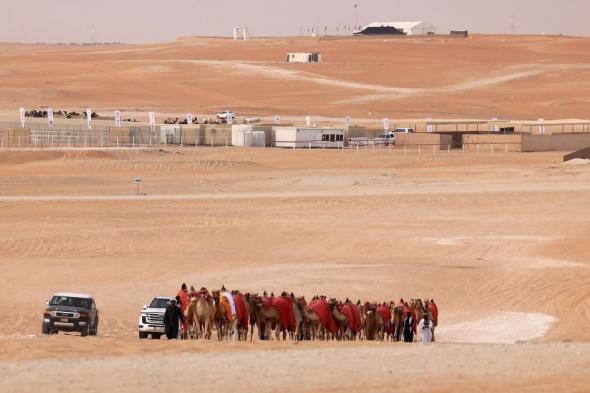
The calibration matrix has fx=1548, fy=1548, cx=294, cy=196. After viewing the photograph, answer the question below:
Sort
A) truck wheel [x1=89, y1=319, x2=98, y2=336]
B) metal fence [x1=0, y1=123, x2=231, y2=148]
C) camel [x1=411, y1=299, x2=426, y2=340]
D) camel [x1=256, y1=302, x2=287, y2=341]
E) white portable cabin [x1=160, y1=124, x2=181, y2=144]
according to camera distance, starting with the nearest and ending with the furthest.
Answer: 1. camel [x1=256, y1=302, x2=287, y2=341]
2. camel [x1=411, y1=299, x2=426, y2=340]
3. truck wheel [x1=89, y1=319, x2=98, y2=336]
4. metal fence [x1=0, y1=123, x2=231, y2=148]
5. white portable cabin [x1=160, y1=124, x2=181, y2=144]

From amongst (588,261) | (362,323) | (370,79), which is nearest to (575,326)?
(362,323)

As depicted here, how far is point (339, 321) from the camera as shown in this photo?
895 inches

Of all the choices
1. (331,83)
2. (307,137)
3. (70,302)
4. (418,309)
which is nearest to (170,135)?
(307,137)

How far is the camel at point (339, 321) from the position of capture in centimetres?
A: 2265

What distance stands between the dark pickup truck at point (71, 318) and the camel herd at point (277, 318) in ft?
6.25

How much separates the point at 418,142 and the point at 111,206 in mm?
33901

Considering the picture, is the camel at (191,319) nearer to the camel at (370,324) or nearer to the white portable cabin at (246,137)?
the camel at (370,324)

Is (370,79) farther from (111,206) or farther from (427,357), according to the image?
(427,357)

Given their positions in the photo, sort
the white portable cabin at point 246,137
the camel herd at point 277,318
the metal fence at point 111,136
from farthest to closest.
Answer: the white portable cabin at point 246,137 < the metal fence at point 111,136 < the camel herd at point 277,318

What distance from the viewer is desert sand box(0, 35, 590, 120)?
118 meters

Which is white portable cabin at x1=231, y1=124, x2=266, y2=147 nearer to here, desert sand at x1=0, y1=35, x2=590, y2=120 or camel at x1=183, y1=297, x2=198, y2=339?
desert sand at x1=0, y1=35, x2=590, y2=120

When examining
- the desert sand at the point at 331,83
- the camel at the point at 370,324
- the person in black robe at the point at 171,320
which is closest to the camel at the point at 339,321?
the camel at the point at 370,324

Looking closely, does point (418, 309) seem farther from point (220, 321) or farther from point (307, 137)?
point (307, 137)

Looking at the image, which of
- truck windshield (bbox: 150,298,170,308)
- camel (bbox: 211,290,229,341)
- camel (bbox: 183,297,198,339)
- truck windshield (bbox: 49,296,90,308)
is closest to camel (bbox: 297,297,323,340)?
camel (bbox: 211,290,229,341)
